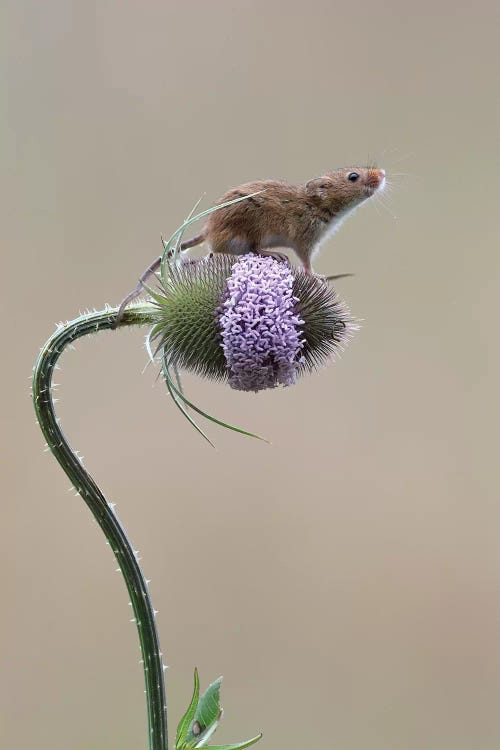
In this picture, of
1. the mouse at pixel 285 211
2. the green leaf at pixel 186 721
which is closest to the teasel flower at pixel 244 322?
the mouse at pixel 285 211

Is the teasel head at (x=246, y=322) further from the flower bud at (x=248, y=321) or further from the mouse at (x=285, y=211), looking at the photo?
the mouse at (x=285, y=211)

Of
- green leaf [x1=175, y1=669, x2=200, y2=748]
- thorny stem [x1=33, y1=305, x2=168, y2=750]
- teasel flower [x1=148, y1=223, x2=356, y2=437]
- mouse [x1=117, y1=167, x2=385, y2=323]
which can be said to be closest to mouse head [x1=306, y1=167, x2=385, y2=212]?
mouse [x1=117, y1=167, x2=385, y2=323]

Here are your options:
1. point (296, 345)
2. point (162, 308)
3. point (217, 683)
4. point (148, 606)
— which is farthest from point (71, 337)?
point (217, 683)

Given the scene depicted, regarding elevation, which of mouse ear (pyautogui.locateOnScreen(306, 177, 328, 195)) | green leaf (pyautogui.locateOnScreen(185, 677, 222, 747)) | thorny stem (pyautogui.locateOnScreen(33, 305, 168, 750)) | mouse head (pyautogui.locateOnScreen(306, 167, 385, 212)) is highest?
Result: mouse ear (pyautogui.locateOnScreen(306, 177, 328, 195))

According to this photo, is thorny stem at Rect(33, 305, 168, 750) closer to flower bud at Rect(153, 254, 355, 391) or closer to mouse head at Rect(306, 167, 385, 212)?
flower bud at Rect(153, 254, 355, 391)

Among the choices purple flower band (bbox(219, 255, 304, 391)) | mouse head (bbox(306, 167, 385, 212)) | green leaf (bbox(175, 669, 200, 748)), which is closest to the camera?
purple flower band (bbox(219, 255, 304, 391))

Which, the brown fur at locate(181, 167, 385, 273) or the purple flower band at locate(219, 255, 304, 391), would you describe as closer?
the purple flower band at locate(219, 255, 304, 391)

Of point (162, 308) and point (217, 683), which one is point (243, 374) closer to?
point (162, 308)
